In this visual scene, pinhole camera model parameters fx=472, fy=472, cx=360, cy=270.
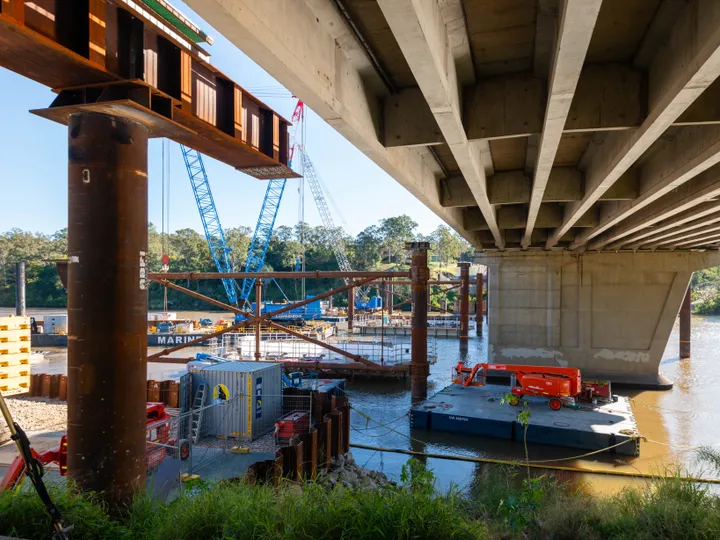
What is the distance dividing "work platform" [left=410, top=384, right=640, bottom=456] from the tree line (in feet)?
211

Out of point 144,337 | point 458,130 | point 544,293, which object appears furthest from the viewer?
point 544,293

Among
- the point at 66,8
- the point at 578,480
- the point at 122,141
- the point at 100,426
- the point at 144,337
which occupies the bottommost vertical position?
the point at 578,480

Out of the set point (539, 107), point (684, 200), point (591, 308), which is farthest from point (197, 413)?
point (591, 308)

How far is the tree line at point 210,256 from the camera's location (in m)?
95.6

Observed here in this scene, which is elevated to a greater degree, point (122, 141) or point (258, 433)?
point (122, 141)

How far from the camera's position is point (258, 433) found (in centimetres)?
1427

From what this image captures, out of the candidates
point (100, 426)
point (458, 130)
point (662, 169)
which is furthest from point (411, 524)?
point (662, 169)

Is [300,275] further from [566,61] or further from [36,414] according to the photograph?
[566,61]

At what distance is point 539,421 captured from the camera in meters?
17.7

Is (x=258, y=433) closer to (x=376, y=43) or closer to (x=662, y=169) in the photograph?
(x=376, y=43)

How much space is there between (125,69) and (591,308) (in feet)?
91.8

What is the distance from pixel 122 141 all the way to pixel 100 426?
12.2 ft

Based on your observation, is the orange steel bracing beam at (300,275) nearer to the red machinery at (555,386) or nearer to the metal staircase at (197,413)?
the metal staircase at (197,413)

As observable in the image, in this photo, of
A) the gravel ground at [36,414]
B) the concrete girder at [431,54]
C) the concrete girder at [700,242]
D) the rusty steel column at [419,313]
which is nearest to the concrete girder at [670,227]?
the concrete girder at [700,242]
